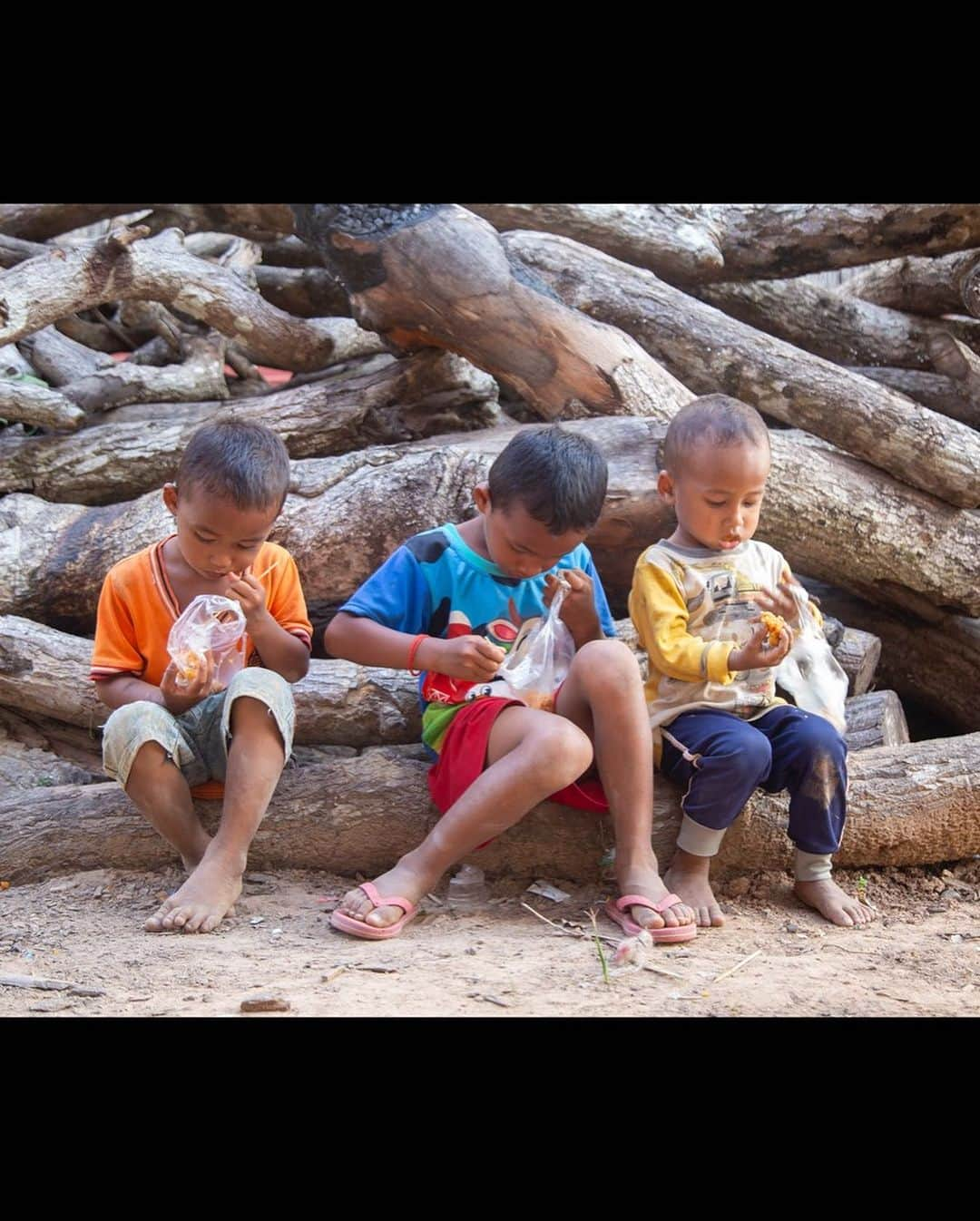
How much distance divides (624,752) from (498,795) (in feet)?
1.14

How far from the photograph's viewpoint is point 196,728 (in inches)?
129

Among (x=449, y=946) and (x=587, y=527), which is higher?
(x=587, y=527)

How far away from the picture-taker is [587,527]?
10.1 feet

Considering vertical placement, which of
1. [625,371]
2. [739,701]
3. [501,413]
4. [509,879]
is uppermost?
[625,371]

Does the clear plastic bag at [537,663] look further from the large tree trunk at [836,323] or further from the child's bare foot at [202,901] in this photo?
the large tree trunk at [836,323]

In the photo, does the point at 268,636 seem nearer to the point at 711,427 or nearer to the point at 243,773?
the point at 243,773

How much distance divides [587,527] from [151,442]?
2.45 m

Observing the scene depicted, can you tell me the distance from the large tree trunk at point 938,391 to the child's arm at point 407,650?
9.93ft

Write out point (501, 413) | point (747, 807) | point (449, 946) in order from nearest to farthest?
1. point (449, 946)
2. point (747, 807)
3. point (501, 413)

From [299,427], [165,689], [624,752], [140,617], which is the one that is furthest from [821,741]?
[299,427]

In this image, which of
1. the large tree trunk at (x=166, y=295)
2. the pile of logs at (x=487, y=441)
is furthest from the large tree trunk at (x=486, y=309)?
the large tree trunk at (x=166, y=295)

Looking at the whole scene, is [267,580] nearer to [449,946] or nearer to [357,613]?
[357,613]

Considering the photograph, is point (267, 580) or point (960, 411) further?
point (960, 411)

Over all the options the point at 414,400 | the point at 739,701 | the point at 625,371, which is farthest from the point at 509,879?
the point at 414,400
